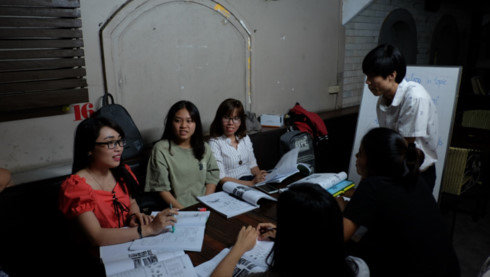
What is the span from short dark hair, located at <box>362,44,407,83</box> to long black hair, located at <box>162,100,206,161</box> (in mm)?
1159

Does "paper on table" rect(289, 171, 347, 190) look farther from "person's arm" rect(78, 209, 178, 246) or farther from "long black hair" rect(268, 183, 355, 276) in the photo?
"long black hair" rect(268, 183, 355, 276)

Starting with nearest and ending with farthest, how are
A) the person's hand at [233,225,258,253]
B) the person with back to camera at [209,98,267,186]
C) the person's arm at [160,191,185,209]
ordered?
the person's hand at [233,225,258,253], the person's arm at [160,191,185,209], the person with back to camera at [209,98,267,186]

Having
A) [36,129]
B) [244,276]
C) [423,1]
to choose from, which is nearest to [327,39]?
[423,1]

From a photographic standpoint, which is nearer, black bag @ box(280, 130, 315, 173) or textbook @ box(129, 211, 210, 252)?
textbook @ box(129, 211, 210, 252)

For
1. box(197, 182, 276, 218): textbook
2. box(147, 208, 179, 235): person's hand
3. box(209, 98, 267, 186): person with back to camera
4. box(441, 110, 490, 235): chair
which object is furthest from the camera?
box(441, 110, 490, 235): chair

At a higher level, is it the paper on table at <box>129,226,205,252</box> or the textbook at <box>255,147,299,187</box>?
the textbook at <box>255,147,299,187</box>

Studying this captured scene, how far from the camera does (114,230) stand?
1534 millimetres

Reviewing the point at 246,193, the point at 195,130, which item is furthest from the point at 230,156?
the point at 246,193

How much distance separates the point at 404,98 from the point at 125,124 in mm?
1983

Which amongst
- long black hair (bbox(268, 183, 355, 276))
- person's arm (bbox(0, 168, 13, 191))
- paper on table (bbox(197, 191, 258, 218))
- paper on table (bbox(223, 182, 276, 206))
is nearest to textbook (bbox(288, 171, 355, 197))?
paper on table (bbox(223, 182, 276, 206))

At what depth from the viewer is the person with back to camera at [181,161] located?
2.36 meters

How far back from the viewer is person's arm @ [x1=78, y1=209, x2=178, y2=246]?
59.0 inches

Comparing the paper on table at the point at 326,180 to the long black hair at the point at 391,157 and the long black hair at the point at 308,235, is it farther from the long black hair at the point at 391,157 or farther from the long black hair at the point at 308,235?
the long black hair at the point at 308,235

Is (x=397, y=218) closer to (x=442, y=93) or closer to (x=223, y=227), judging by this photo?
(x=223, y=227)
